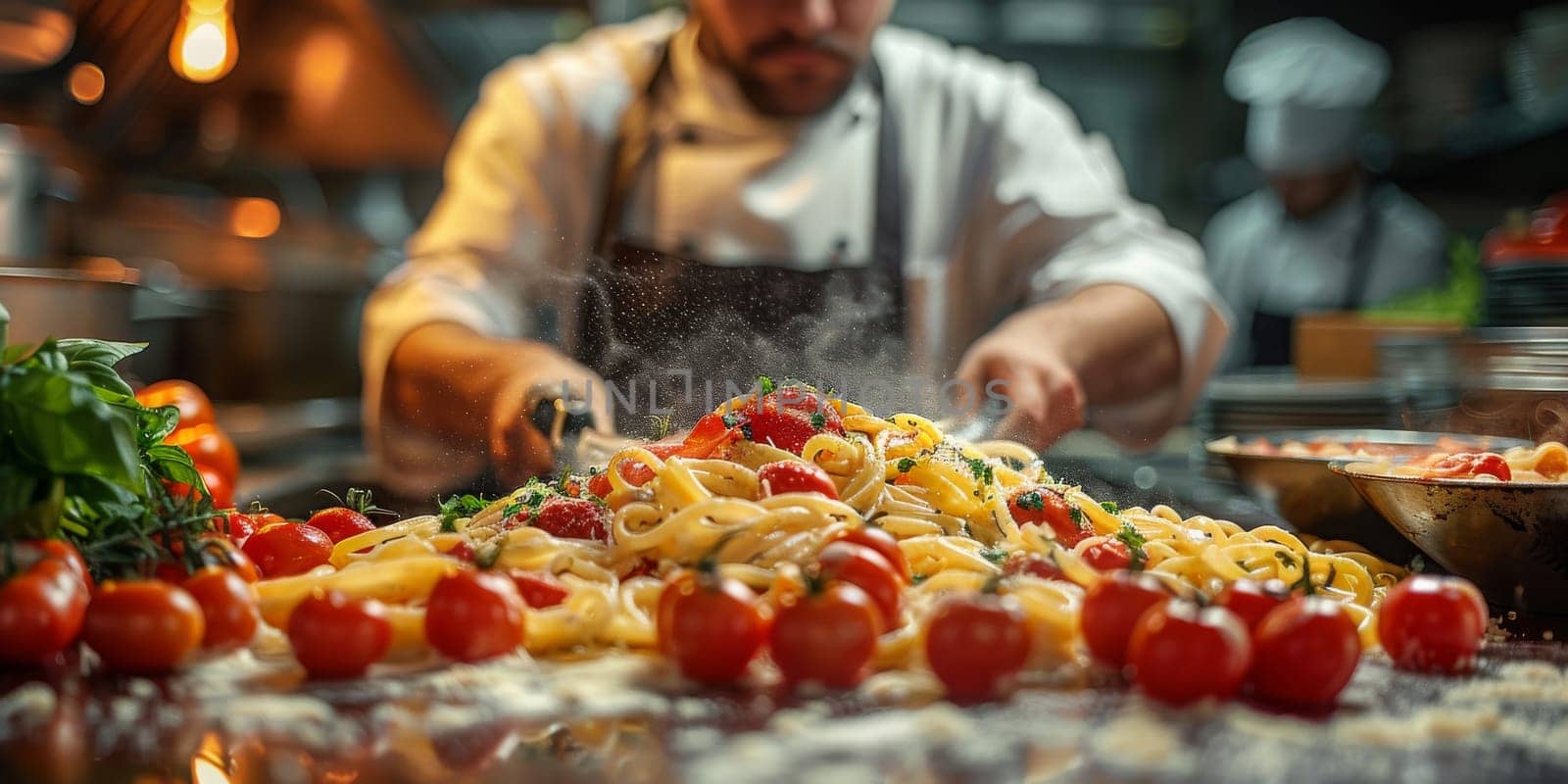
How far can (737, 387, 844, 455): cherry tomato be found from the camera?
190cm

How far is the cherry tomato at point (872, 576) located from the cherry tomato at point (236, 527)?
37.4 inches

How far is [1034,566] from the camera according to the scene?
5.38ft

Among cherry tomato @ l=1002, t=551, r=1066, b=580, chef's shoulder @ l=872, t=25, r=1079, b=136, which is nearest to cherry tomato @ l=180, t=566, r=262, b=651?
cherry tomato @ l=1002, t=551, r=1066, b=580

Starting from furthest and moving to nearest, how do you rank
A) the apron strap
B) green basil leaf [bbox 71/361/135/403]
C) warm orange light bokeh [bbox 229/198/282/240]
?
warm orange light bokeh [bbox 229/198/282/240] → the apron strap → green basil leaf [bbox 71/361/135/403]

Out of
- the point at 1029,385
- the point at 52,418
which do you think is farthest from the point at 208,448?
the point at 1029,385

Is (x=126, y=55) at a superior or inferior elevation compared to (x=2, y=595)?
superior

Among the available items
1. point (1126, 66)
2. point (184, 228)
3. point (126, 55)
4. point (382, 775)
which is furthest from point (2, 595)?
point (1126, 66)

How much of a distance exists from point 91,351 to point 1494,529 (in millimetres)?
1987

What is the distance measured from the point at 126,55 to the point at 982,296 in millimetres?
3936

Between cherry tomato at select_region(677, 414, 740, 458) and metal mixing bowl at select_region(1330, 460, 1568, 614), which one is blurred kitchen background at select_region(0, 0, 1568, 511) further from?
metal mixing bowl at select_region(1330, 460, 1568, 614)

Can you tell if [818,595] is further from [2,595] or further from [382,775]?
[2,595]

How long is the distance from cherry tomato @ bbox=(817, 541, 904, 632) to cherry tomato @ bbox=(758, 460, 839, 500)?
10.7 inches

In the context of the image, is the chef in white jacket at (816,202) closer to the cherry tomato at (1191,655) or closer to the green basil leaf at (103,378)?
the green basil leaf at (103,378)

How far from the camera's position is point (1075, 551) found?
172 centimetres
